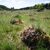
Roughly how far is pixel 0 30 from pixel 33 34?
1.45 meters

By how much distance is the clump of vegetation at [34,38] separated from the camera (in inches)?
350

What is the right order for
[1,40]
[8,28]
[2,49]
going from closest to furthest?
[2,49], [1,40], [8,28]

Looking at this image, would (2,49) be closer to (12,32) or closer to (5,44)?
(5,44)

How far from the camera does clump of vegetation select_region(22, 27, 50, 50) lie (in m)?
8.88

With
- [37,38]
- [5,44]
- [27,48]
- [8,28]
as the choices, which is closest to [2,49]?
[5,44]

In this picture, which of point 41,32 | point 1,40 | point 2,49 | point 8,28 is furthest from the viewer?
point 8,28

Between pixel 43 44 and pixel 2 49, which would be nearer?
pixel 2 49

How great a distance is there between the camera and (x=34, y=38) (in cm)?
913

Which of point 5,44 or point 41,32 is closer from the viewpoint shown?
point 5,44

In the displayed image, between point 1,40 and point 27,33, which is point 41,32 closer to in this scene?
point 27,33

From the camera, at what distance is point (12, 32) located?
9.89 m

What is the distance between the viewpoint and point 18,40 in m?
8.99

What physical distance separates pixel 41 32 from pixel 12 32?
123 centimetres

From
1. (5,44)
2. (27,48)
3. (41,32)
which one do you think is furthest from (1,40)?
(41,32)
